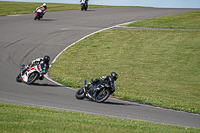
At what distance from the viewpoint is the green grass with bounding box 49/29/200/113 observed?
1779 centimetres

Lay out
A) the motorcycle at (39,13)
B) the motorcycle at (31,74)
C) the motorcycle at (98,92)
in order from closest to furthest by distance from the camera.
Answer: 1. the motorcycle at (98,92)
2. the motorcycle at (31,74)
3. the motorcycle at (39,13)

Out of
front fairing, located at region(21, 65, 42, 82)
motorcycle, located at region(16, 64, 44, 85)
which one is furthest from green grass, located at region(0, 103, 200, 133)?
front fairing, located at region(21, 65, 42, 82)

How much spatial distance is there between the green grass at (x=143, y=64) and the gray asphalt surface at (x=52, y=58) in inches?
59.6

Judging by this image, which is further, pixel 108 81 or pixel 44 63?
pixel 44 63

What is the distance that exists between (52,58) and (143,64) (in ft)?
23.2

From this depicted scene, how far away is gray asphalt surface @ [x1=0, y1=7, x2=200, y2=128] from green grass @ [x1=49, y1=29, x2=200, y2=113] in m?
1.51

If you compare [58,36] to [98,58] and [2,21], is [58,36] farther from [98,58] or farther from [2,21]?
[2,21]

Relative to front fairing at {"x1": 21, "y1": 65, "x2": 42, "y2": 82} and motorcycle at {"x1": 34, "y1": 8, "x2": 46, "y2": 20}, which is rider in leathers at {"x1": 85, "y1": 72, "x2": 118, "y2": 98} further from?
motorcycle at {"x1": 34, "y1": 8, "x2": 46, "y2": 20}

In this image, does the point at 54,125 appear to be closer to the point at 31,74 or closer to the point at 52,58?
the point at 31,74

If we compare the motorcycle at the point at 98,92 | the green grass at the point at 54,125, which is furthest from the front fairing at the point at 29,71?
the green grass at the point at 54,125

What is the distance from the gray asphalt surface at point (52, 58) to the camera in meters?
13.2

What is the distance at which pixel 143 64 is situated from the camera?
24.9 m

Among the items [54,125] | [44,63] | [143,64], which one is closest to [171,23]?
[143,64]

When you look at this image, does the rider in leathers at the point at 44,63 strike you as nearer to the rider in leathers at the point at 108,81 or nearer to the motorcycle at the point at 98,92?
the motorcycle at the point at 98,92
